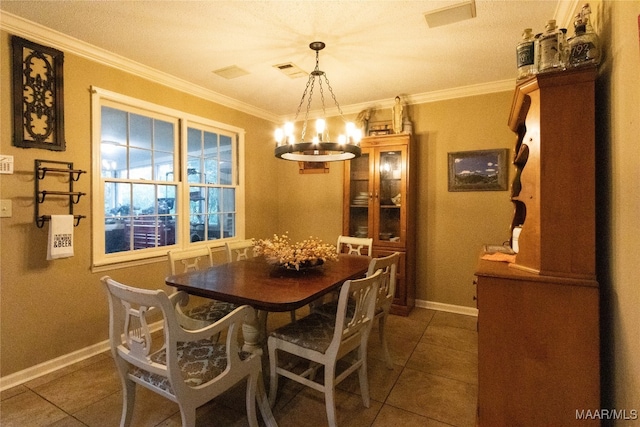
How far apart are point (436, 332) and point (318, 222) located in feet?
7.06

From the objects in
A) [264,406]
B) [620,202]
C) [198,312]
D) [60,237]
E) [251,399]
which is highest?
[620,202]

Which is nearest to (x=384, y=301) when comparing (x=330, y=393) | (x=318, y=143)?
(x=330, y=393)

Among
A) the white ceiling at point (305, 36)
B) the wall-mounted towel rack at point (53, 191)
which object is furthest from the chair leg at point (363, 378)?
the wall-mounted towel rack at point (53, 191)

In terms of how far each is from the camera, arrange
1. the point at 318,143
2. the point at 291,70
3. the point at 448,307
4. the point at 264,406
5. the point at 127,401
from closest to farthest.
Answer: the point at 127,401, the point at 264,406, the point at 318,143, the point at 291,70, the point at 448,307

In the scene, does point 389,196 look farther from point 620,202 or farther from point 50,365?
point 50,365

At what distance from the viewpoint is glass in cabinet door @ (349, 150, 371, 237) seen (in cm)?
398

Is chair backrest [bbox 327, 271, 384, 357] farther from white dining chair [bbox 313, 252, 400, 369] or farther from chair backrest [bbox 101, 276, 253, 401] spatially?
chair backrest [bbox 101, 276, 253, 401]

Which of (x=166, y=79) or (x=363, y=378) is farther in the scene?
(x=166, y=79)

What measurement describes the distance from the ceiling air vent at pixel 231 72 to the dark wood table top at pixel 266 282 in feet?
6.12

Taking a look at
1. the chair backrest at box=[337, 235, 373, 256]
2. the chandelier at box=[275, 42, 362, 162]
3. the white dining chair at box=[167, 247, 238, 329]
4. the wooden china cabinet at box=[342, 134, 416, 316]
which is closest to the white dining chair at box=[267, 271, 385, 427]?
the white dining chair at box=[167, 247, 238, 329]

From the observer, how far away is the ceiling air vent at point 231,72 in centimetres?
306

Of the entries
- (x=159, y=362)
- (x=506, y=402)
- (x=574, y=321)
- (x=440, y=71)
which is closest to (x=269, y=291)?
(x=159, y=362)

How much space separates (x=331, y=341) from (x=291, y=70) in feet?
8.22

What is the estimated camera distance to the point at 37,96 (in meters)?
2.35
